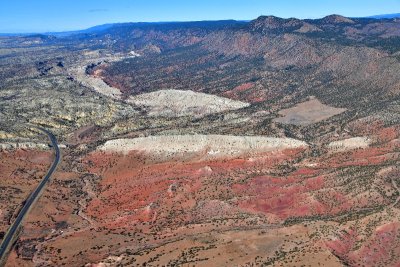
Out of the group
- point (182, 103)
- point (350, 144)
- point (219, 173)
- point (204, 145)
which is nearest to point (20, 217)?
point (219, 173)

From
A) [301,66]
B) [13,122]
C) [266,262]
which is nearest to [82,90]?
[13,122]

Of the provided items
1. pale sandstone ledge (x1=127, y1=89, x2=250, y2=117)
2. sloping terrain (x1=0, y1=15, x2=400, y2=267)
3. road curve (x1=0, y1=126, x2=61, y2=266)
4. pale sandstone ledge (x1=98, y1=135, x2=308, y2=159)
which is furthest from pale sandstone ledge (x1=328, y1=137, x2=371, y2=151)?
road curve (x1=0, y1=126, x2=61, y2=266)

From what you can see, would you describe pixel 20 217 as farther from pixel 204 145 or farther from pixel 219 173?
pixel 204 145

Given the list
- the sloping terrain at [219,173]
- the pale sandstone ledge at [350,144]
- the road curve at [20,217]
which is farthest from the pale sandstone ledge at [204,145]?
the road curve at [20,217]

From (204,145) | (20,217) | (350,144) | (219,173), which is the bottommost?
(20,217)

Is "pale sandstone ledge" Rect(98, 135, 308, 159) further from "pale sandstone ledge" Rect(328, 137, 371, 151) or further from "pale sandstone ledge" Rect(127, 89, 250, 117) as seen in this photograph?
"pale sandstone ledge" Rect(127, 89, 250, 117)

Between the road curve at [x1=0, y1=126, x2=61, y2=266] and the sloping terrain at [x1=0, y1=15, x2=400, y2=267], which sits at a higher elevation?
the sloping terrain at [x1=0, y1=15, x2=400, y2=267]
